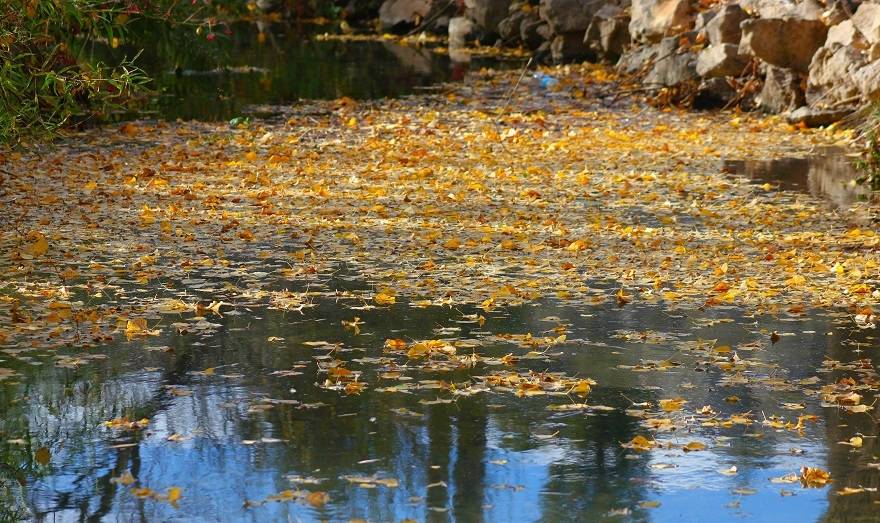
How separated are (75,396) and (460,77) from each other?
1385cm

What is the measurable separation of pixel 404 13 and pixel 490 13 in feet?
11.0

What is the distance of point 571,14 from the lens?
20.4m

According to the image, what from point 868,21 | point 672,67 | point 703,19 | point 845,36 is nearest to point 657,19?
point 703,19

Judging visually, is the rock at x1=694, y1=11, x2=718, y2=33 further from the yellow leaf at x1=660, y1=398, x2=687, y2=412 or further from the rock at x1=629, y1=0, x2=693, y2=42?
the yellow leaf at x1=660, y1=398, x2=687, y2=412

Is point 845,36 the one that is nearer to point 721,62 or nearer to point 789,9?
point 789,9

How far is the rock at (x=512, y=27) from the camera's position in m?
22.6

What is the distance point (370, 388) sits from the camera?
4.92 metres

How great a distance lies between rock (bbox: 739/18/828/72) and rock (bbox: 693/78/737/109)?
0.83 meters

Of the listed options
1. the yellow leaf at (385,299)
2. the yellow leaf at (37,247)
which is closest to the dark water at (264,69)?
the yellow leaf at (37,247)

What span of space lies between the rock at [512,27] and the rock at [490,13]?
51cm

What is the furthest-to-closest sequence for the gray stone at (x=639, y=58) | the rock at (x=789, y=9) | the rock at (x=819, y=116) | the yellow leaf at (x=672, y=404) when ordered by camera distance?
the gray stone at (x=639, y=58) → the rock at (x=789, y=9) → the rock at (x=819, y=116) → the yellow leaf at (x=672, y=404)

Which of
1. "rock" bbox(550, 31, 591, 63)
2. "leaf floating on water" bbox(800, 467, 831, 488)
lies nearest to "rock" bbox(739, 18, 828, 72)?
"rock" bbox(550, 31, 591, 63)

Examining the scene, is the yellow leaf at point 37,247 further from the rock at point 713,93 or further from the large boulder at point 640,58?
the large boulder at point 640,58

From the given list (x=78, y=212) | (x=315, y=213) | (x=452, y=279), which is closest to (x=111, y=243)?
(x=78, y=212)
